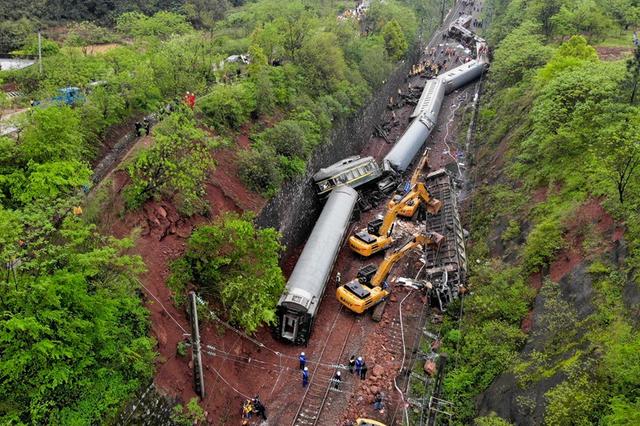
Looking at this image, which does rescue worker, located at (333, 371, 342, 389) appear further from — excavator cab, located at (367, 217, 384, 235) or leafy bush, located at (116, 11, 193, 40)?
leafy bush, located at (116, 11, 193, 40)

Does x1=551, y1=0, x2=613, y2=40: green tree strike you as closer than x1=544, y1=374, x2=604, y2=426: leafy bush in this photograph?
No

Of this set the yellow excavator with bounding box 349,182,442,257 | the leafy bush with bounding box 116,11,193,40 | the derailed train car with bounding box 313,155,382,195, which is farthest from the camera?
the leafy bush with bounding box 116,11,193,40

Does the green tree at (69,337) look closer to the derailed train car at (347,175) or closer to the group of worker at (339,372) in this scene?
the group of worker at (339,372)

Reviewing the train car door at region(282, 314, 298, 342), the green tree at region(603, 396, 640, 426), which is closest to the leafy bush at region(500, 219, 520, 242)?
the train car door at region(282, 314, 298, 342)

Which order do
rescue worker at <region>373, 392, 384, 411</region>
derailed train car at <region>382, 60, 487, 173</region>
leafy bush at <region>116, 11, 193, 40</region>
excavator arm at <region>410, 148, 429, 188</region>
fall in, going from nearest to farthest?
rescue worker at <region>373, 392, 384, 411</region> < excavator arm at <region>410, 148, 429, 188</region> < derailed train car at <region>382, 60, 487, 173</region> < leafy bush at <region>116, 11, 193, 40</region>

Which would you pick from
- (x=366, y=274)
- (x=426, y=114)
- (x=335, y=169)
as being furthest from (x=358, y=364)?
(x=426, y=114)

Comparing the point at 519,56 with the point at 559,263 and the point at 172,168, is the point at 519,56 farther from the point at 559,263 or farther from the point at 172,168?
the point at 172,168

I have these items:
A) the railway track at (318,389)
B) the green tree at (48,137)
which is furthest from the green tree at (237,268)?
the green tree at (48,137)
